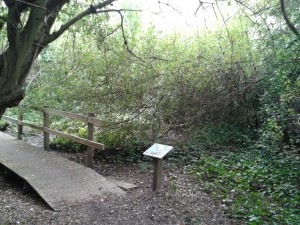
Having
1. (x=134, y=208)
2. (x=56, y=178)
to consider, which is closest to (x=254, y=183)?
(x=134, y=208)

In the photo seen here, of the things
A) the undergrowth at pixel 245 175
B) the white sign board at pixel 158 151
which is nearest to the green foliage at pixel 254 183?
the undergrowth at pixel 245 175

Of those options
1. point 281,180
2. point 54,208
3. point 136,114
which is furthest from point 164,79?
point 54,208

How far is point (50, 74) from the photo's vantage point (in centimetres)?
998

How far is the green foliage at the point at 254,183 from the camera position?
481 cm

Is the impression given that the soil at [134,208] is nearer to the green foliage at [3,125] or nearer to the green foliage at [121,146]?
the green foliage at [121,146]

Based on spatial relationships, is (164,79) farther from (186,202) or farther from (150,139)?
(186,202)

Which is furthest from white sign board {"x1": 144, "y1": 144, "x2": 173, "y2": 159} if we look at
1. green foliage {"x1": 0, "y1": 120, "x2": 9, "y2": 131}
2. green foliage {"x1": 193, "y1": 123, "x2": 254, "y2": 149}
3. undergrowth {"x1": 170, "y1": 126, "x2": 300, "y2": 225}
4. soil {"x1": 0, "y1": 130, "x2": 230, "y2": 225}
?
green foliage {"x1": 0, "y1": 120, "x2": 9, "y2": 131}

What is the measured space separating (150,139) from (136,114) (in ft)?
2.51

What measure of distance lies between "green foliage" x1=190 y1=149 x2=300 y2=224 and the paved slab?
1.88 meters

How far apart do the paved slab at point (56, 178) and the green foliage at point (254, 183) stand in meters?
1.88

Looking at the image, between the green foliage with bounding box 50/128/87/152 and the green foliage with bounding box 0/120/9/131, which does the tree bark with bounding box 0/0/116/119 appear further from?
the green foliage with bounding box 0/120/9/131

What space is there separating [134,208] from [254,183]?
267 cm

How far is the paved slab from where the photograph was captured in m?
5.19

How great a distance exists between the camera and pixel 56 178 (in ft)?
19.5
